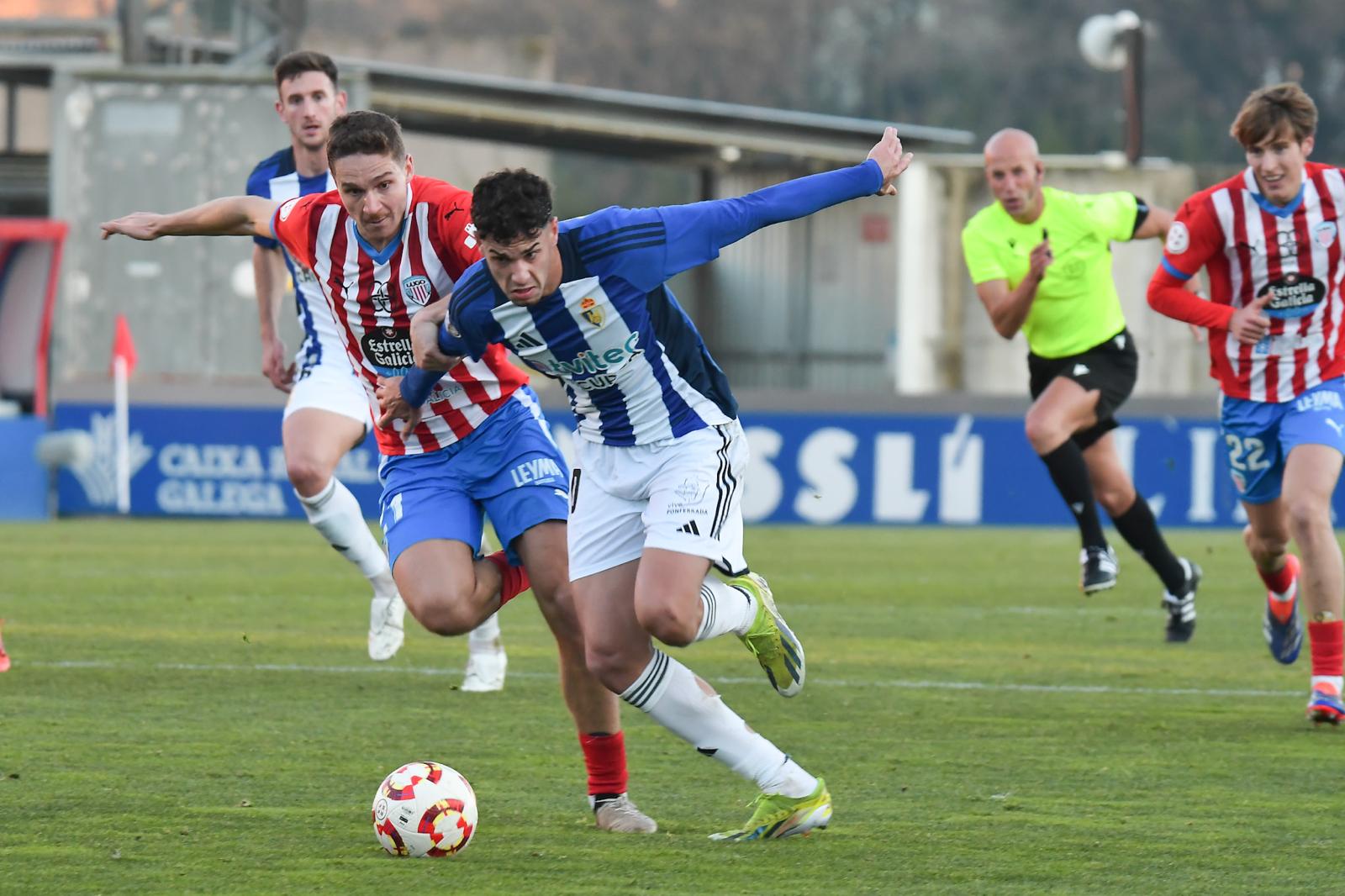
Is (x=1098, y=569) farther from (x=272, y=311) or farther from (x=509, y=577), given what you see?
(x=509, y=577)

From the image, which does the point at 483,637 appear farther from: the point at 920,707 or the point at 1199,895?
the point at 1199,895

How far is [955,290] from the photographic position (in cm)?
2603

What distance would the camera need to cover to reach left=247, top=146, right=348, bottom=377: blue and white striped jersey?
7.75 meters

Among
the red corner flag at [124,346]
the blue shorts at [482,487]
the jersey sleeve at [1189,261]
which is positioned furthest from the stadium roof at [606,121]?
the blue shorts at [482,487]

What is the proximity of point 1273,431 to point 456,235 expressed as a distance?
3223 mm

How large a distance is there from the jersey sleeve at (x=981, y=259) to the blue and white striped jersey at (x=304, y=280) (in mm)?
3322

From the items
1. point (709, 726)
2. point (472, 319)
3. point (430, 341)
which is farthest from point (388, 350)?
point (709, 726)

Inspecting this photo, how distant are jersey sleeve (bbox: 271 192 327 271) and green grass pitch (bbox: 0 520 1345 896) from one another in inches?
59.1

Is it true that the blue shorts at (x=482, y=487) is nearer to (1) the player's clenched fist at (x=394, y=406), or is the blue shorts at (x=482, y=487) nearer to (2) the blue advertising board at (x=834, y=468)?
(1) the player's clenched fist at (x=394, y=406)

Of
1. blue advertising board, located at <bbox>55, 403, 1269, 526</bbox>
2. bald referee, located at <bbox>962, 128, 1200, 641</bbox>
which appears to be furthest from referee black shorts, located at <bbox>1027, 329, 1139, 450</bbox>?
blue advertising board, located at <bbox>55, 403, 1269, 526</bbox>

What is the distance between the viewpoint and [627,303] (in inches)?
203

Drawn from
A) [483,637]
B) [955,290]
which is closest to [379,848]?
[483,637]

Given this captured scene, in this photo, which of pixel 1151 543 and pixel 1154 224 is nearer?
pixel 1151 543

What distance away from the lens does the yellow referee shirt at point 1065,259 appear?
394 inches
